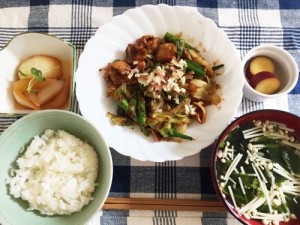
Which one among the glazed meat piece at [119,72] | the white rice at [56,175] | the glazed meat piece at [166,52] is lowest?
the white rice at [56,175]

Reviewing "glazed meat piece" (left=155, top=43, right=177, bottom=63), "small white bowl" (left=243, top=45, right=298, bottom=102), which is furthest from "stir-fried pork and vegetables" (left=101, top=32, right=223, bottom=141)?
"small white bowl" (left=243, top=45, right=298, bottom=102)

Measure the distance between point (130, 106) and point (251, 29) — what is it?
671 mm

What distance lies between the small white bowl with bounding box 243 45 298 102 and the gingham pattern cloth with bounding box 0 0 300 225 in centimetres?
8

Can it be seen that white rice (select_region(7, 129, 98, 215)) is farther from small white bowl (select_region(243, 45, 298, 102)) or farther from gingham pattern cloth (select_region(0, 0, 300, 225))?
small white bowl (select_region(243, 45, 298, 102))

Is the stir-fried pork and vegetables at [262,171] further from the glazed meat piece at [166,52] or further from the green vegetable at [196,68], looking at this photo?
the glazed meat piece at [166,52]

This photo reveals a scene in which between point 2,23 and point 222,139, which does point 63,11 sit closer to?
point 2,23

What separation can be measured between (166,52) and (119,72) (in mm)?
194

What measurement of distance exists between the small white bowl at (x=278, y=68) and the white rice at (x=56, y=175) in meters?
0.67

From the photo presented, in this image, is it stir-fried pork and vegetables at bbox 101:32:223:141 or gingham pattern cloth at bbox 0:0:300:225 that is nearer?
stir-fried pork and vegetables at bbox 101:32:223:141

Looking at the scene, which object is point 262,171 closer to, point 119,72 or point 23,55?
point 119,72

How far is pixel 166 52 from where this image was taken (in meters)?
1.49

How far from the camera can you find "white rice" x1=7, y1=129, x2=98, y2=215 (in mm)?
A: 1413

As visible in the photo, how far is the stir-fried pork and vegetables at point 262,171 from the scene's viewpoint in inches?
56.5

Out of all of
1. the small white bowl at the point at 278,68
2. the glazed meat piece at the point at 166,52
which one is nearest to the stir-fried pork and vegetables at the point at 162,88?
the glazed meat piece at the point at 166,52
